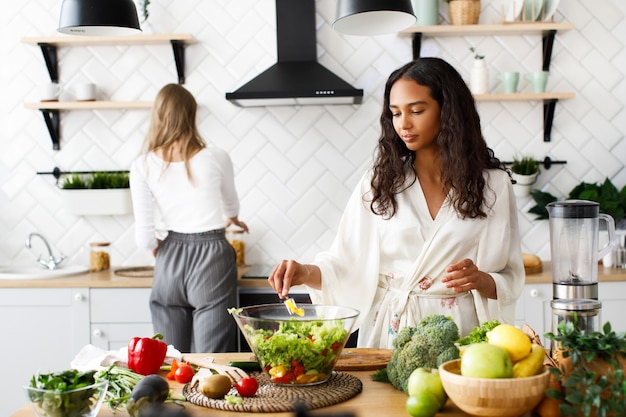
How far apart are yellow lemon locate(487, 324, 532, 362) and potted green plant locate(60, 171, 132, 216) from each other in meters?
2.87

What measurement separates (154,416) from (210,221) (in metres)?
2.55

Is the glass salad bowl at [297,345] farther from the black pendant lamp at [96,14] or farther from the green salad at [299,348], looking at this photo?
the black pendant lamp at [96,14]

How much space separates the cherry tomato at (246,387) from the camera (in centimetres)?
166

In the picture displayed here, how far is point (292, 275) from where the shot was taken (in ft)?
6.56

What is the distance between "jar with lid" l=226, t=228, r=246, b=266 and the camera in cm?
401

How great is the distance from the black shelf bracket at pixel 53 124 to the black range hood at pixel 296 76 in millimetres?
1077

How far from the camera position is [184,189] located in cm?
323

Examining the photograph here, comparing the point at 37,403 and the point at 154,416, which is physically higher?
the point at 154,416

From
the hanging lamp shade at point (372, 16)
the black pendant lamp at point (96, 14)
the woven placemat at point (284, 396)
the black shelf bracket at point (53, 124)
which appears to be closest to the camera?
the woven placemat at point (284, 396)

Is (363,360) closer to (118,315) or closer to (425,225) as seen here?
(425,225)

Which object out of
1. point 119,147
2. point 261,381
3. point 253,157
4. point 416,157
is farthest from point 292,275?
point 119,147

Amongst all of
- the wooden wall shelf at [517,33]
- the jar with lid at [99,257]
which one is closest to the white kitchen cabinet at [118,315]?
the jar with lid at [99,257]

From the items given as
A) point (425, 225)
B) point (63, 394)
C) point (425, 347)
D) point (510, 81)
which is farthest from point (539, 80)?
point (63, 394)

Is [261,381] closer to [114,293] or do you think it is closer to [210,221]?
[210,221]
